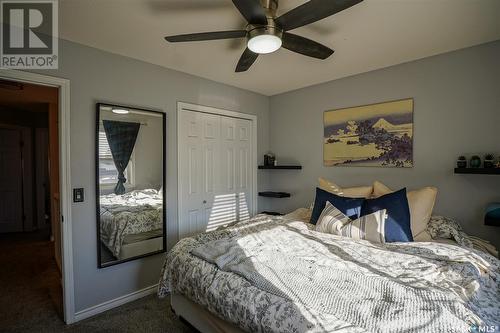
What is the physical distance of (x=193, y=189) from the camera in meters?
3.21

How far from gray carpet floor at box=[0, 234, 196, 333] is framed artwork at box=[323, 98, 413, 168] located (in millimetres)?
2487

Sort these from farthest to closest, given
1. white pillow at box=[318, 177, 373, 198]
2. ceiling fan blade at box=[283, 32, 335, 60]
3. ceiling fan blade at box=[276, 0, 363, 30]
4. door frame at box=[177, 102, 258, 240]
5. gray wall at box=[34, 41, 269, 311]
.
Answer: door frame at box=[177, 102, 258, 240]
white pillow at box=[318, 177, 373, 198]
gray wall at box=[34, 41, 269, 311]
ceiling fan blade at box=[283, 32, 335, 60]
ceiling fan blade at box=[276, 0, 363, 30]

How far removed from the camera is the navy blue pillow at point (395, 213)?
2121mm

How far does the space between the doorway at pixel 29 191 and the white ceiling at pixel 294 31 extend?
1.62m

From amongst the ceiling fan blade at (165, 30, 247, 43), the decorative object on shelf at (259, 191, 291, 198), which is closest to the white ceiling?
the ceiling fan blade at (165, 30, 247, 43)

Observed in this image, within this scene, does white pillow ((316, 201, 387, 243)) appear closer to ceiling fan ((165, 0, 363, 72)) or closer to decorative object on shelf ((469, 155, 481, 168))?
decorative object on shelf ((469, 155, 481, 168))

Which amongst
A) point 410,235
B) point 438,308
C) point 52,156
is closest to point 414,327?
point 438,308

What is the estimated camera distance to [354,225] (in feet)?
7.39

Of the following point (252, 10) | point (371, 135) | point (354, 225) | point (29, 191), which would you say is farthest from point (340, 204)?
point (29, 191)

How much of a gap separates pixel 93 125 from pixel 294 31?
1993 mm

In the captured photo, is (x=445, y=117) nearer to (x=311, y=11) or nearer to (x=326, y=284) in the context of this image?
(x=311, y=11)

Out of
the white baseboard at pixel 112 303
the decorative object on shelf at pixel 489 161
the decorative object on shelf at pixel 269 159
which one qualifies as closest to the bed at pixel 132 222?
the white baseboard at pixel 112 303

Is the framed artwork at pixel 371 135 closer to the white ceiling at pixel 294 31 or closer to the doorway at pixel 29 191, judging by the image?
the white ceiling at pixel 294 31

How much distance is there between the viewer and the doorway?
317cm
